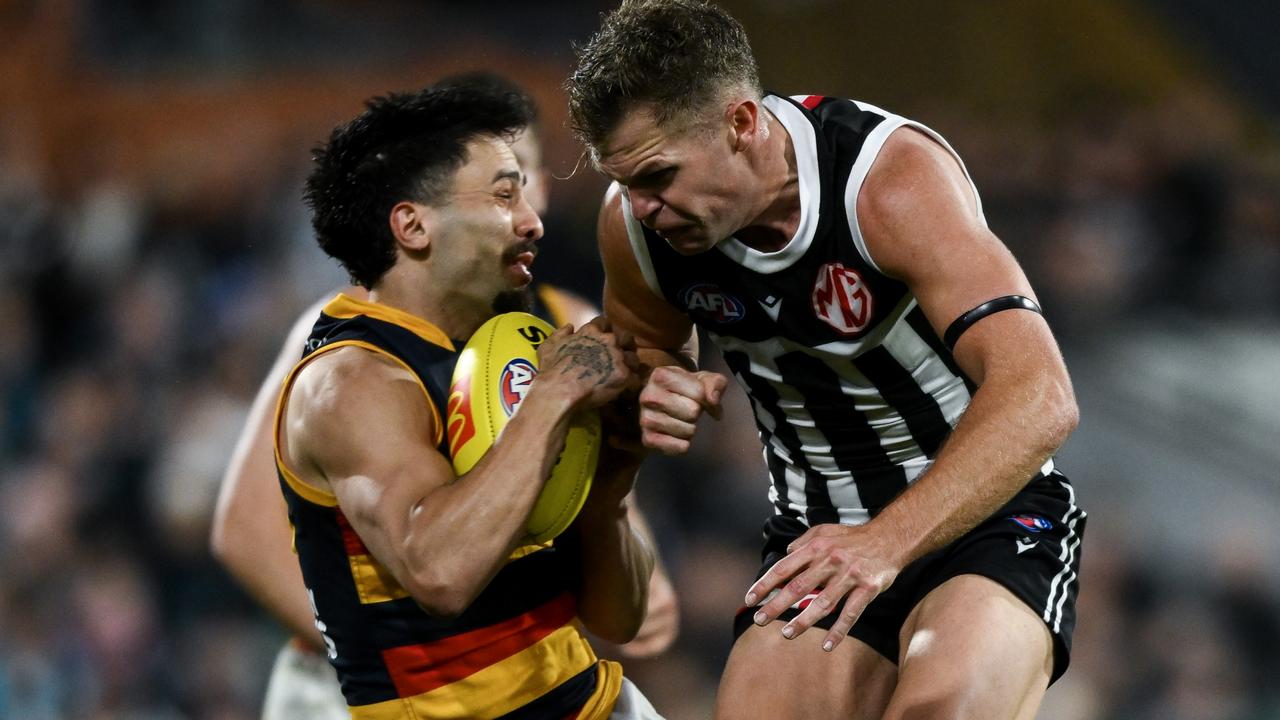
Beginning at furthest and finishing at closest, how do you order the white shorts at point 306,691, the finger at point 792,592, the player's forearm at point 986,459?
the white shorts at point 306,691 → the player's forearm at point 986,459 → the finger at point 792,592

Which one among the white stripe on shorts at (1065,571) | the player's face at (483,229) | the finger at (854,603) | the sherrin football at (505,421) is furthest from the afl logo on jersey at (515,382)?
the white stripe on shorts at (1065,571)

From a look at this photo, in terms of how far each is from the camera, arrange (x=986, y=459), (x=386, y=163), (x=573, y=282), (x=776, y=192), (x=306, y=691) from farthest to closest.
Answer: (x=573, y=282), (x=306, y=691), (x=386, y=163), (x=776, y=192), (x=986, y=459)

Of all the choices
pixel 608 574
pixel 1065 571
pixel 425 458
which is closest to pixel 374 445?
pixel 425 458

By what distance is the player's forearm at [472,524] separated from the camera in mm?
2562

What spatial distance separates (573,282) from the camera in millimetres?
7730

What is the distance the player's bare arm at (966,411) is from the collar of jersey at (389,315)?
2.87 feet

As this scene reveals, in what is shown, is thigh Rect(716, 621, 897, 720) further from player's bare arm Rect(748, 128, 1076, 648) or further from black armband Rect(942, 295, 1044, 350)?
black armband Rect(942, 295, 1044, 350)

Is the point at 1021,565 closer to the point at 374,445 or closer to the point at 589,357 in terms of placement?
the point at 589,357

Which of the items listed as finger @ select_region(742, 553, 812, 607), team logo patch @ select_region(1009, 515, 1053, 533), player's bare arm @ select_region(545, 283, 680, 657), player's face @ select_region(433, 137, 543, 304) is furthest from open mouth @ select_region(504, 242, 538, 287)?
team logo patch @ select_region(1009, 515, 1053, 533)

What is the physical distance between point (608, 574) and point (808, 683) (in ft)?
1.55

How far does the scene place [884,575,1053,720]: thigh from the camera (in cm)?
263

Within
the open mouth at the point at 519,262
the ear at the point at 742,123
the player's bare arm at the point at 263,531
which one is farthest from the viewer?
the player's bare arm at the point at 263,531

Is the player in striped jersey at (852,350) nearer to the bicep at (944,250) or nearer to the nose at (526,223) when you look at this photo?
the bicep at (944,250)

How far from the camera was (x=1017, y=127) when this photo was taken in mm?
10461
